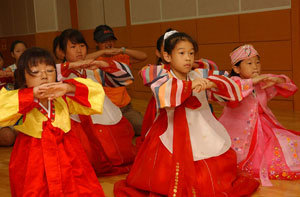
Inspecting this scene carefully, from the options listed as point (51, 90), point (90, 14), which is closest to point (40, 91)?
point (51, 90)

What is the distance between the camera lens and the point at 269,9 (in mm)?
5184

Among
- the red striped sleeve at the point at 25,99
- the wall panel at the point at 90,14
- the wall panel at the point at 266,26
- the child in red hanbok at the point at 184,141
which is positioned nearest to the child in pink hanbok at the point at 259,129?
the child in red hanbok at the point at 184,141

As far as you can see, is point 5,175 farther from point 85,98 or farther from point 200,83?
point 200,83

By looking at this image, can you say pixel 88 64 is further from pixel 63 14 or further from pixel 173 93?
pixel 63 14

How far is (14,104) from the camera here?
2062 millimetres

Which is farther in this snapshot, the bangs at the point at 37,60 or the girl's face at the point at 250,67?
the girl's face at the point at 250,67

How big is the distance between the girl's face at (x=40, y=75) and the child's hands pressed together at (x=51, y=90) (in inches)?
4.7

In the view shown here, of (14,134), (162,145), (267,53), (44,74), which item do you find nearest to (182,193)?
(162,145)

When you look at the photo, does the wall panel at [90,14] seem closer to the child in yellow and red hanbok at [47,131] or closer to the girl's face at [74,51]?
the girl's face at [74,51]

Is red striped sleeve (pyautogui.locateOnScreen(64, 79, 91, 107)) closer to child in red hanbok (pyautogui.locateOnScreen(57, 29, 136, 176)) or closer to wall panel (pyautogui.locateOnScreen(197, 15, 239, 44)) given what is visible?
child in red hanbok (pyautogui.locateOnScreen(57, 29, 136, 176))

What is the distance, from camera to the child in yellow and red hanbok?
2.14 m

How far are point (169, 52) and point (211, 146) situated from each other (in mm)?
664

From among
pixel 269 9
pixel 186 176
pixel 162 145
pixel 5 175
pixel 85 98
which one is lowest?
pixel 5 175

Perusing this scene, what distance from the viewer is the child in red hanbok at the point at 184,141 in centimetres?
243
